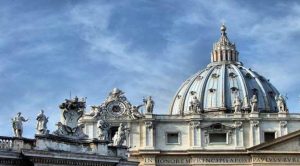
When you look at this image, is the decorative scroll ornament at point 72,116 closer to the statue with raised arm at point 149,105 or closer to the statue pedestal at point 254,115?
the statue with raised arm at point 149,105

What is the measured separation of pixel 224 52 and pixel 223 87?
12813 mm

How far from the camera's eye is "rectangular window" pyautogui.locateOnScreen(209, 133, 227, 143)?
280 feet

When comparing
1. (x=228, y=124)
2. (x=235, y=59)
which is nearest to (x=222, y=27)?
(x=235, y=59)

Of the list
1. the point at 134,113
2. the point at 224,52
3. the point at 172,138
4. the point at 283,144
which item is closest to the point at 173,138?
the point at 172,138

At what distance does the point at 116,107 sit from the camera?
85312 mm

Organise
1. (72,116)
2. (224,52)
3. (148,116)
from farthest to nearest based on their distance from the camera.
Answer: (224,52) < (148,116) < (72,116)

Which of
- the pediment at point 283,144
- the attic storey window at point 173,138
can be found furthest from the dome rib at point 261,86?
the attic storey window at point 173,138

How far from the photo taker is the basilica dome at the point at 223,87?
118000mm

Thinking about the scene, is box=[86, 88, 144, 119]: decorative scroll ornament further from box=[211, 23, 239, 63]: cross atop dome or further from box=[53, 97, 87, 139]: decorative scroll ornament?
box=[211, 23, 239, 63]: cross atop dome

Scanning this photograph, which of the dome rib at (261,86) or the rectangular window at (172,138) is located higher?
the dome rib at (261,86)

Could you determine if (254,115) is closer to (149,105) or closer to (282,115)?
(282,115)

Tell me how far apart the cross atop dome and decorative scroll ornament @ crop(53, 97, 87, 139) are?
288 ft

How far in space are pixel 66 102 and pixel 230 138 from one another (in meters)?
43.2

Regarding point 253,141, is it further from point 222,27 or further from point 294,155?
point 222,27
